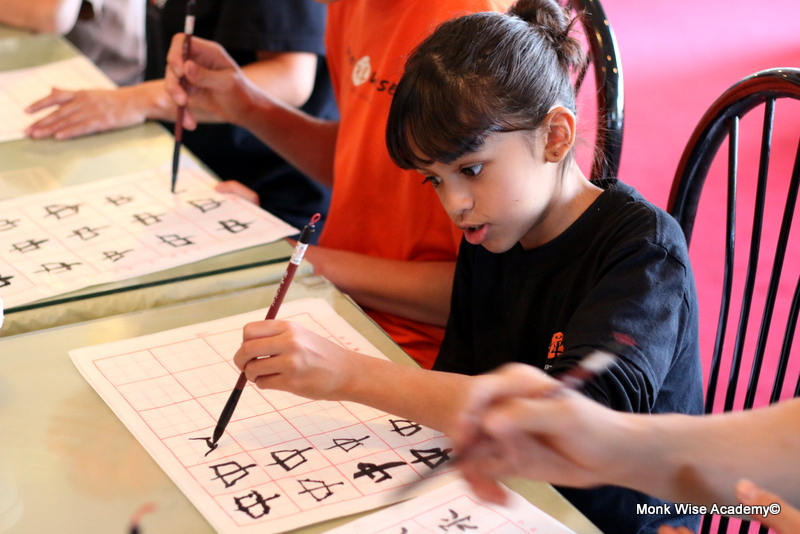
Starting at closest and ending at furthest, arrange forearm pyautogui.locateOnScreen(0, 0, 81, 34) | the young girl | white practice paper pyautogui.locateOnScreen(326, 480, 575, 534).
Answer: white practice paper pyautogui.locateOnScreen(326, 480, 575, 534) < the young girl < forearm pyautogui.locateOnScreen(0, 0, 81, 34)

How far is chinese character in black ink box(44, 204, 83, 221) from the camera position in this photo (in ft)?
3.81

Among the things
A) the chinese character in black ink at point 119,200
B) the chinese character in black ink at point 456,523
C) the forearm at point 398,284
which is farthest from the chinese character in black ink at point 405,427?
the chinese character in black ink at point 119,200

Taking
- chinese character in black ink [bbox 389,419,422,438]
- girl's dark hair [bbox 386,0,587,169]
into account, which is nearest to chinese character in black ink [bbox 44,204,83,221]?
girl's dark hair [bbox 386,0,587,169]

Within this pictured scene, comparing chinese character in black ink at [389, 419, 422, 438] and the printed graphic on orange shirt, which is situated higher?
the printed graphic on orange shirt

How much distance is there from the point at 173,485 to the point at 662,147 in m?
2.82

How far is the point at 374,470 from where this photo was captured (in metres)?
0.75

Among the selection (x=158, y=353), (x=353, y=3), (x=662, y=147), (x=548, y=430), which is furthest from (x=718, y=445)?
(x=662, y=147)

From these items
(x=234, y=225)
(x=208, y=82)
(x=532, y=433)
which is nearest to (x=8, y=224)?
(x=234, y=225)

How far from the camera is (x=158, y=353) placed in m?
0.90

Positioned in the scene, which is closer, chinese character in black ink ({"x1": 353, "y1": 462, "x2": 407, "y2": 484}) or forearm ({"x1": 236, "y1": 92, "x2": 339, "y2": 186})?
chinese character in black ink ({"x1": 353, "y1": 462, "x2": 407, "y2": 484})

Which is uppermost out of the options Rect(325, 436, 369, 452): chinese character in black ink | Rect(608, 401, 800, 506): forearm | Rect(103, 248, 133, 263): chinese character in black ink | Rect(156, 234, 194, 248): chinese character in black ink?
Rect(608, 401, 800, 506): forearm

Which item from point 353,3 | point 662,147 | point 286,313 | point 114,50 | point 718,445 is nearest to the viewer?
point 718,445

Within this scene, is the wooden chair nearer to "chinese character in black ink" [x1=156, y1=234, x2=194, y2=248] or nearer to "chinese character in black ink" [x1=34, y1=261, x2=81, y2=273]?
"chinese character in black ink" [x1=156, y1=234, x2=194, y2=248]

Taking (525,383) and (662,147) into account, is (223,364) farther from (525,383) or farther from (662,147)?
(662,147)
